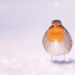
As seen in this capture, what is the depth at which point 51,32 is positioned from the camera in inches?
157

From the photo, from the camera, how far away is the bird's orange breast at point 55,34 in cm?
398

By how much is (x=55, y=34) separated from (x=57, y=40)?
10cm

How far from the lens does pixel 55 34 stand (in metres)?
3.99

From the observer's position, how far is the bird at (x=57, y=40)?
13.1 feet

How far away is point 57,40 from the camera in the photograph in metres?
4.05

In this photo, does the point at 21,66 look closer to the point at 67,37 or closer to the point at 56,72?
the point at 56,72

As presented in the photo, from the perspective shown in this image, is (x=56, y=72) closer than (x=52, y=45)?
Yes

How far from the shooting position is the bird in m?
3.98

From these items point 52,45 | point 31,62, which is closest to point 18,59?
point 31,62

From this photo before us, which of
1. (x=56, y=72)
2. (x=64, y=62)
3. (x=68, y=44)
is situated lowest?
(x=56, y=72)

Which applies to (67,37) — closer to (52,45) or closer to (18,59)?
(52,45)

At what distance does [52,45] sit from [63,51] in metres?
0.16

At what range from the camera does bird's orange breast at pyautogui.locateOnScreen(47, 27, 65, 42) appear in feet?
13.1

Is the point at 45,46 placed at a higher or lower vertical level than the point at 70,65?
higher
